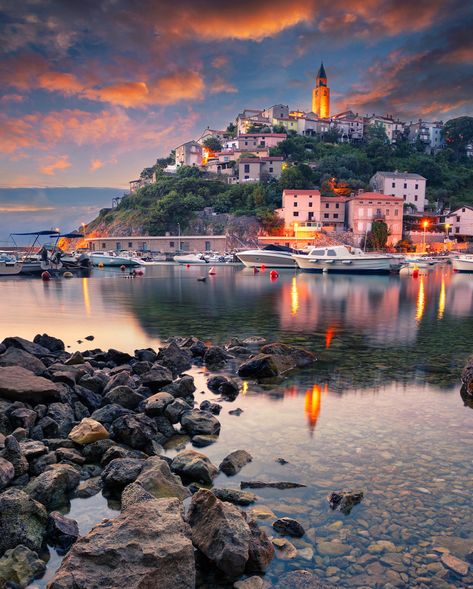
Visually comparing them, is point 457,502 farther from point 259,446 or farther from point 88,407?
point 88,407

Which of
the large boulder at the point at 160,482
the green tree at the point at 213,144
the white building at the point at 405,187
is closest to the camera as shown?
the large boulder at the point at 160,482

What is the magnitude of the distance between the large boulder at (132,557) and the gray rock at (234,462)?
2603 mm

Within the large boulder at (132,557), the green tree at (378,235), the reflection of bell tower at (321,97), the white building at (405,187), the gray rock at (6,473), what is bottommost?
the gray rock at (6,473)

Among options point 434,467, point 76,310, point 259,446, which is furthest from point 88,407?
point 76,310

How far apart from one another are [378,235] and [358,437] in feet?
305

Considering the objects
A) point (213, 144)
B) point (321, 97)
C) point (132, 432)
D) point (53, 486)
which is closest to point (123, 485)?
point (53, 486)

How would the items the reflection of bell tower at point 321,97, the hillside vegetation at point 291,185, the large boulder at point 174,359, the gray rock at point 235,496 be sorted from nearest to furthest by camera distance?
the gray rock at point 235,496, the large boulder at point 174,359, the hillside vegetation at point 291,185, the reflection of bell tower at point 321,97

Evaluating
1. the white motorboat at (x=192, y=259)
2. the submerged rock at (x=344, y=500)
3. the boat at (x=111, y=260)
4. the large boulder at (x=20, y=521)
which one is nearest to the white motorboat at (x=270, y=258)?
the white motorboat at (x=192, y=259)

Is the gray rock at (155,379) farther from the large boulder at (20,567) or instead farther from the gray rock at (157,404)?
the large boulder at (20,567)

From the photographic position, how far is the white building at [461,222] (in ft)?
321

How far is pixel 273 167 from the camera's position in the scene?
388ft

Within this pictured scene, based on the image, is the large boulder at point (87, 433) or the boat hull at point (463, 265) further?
the boat hull at point (463, 265)

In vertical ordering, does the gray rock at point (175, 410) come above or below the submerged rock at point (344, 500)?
above

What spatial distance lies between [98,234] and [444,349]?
389 ft
